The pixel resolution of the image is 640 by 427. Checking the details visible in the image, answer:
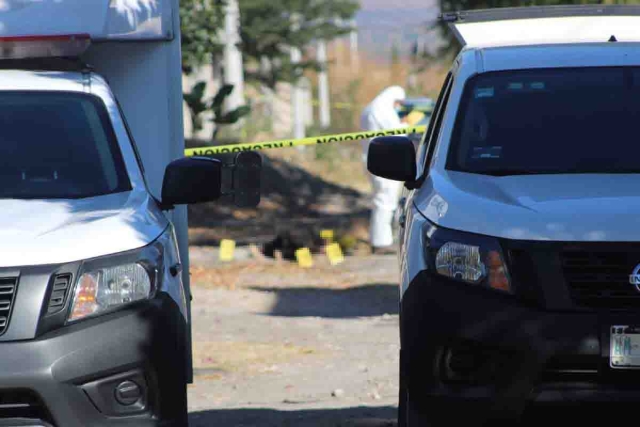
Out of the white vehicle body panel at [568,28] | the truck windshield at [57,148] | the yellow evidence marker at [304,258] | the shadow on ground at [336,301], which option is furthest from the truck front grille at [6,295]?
the yellow evidence marker at [304,258]

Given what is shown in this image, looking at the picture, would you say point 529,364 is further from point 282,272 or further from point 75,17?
point 282,272

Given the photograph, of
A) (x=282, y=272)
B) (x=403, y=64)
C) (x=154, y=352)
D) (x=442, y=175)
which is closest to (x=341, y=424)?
(x=442, y=175)

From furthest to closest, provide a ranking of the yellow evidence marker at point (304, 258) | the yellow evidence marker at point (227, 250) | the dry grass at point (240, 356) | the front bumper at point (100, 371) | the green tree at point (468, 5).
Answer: the green tree at point (468, 5), the yellow evidence marker at point (227, 250), the yellow evidence marker at point (304, 258), the dry grass at point (240, 356), the front bumper at point (100, 371)

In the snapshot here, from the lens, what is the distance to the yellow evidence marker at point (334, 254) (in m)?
17.7

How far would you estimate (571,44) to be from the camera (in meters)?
7.61

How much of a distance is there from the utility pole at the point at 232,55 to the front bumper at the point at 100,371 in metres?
21.4

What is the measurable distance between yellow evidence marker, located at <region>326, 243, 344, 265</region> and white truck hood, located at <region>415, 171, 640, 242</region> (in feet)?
36.0

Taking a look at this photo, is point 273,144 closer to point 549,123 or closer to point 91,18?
point 91,18

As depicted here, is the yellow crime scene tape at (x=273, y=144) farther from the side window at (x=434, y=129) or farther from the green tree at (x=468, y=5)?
the green tree at (x=468, y=5)

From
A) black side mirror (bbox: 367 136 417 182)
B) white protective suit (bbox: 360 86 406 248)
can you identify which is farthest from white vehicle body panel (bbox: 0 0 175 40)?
white protective suit (bbox: 360 86 406 248)

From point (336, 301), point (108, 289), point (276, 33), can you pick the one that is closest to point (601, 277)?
point (108, 289)

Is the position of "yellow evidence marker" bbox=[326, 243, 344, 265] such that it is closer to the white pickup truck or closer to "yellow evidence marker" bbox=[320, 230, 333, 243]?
"yellow evidence marker" bbox=[320, 230, 333, 243]

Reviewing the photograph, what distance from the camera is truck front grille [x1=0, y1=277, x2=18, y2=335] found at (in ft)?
18.6

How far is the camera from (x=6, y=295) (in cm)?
570
